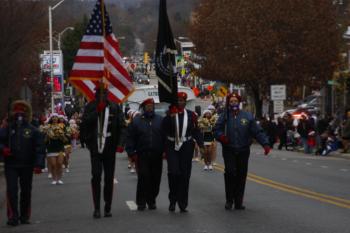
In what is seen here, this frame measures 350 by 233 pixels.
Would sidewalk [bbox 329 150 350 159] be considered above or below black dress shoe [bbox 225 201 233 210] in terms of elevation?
above

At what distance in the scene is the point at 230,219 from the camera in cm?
1441

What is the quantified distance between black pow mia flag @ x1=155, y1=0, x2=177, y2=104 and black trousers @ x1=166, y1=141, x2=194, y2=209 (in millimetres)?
986

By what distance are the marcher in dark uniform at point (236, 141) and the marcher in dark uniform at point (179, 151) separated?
50 centimetres

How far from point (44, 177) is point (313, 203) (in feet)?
44.7

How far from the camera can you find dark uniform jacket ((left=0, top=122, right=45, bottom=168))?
14.7m

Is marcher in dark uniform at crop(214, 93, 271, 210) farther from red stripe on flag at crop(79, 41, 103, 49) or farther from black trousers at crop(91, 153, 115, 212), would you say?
red stripe on flag at crop(79, 41, 103, 49)

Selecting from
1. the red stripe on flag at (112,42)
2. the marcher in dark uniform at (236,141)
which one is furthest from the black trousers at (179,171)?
the red stripe on flag at (112,42)

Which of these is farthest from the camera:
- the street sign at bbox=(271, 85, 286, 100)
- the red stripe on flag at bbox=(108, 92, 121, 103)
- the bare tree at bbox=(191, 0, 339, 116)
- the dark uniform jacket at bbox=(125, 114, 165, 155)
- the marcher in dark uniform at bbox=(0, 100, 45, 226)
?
the bare tree at bbox=(191, 0, 339, 116)

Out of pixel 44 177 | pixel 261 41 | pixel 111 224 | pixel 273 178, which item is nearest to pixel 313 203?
pixel 111 224

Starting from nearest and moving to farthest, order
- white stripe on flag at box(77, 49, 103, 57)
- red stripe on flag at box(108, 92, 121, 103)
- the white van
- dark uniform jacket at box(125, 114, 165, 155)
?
dark uniform jacket at box(125, 114, 165, 155), red stripe on flag at box(108, 92, 121, 103), white stripe on flag at box(77, 49, 103, 57), the white van

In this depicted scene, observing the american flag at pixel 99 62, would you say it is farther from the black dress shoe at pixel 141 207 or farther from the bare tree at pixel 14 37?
the bare tree at pixel 14 37

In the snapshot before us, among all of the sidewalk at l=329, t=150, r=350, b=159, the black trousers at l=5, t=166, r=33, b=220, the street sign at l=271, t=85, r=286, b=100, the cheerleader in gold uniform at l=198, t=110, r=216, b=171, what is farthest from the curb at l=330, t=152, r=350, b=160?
the black trousers at l=5, t=166, r=33, b=220

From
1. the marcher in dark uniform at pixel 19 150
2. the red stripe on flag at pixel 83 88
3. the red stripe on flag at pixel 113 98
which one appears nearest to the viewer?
the marcher in dark uniform at pixel 19 150

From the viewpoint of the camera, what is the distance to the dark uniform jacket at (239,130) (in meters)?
15.7
